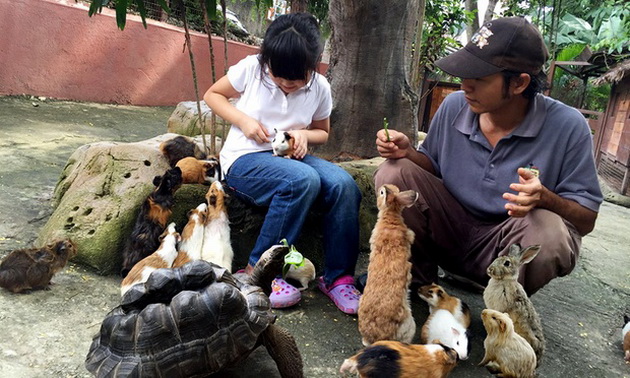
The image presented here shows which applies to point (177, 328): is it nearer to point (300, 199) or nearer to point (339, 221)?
point (300, 199)

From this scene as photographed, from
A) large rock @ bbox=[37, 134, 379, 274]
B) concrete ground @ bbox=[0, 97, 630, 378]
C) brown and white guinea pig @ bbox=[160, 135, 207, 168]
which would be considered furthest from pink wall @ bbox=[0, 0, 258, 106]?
brown and white guinea pig @ bbox=[160, 135, 207, 168]

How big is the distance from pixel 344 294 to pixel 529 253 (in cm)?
105

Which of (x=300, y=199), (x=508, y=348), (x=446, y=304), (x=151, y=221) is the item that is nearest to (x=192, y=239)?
(x=151, y=221)

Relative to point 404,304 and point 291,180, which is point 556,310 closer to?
point 404,304

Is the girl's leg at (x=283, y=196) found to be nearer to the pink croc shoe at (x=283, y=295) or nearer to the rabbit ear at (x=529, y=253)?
the pink croc shoe at (x=283, y=295)

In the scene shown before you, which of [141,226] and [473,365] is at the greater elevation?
[141,226]

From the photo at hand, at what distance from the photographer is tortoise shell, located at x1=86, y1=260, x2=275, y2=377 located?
1.90 metres

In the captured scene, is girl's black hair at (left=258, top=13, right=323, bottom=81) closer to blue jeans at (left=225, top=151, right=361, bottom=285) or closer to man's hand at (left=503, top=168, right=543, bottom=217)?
blue jeans at (left=225, top=151, right=361, bottom=285)

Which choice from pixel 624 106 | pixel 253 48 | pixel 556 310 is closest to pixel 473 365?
pixel 556 310

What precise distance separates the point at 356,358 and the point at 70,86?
26.1 ft

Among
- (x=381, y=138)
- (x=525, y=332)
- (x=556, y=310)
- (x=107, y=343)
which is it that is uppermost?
(x=381, y=138)

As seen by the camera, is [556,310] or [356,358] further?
[556,310]

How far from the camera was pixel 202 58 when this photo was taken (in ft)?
34.4

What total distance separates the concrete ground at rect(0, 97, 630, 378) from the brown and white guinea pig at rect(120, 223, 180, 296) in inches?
8.1
